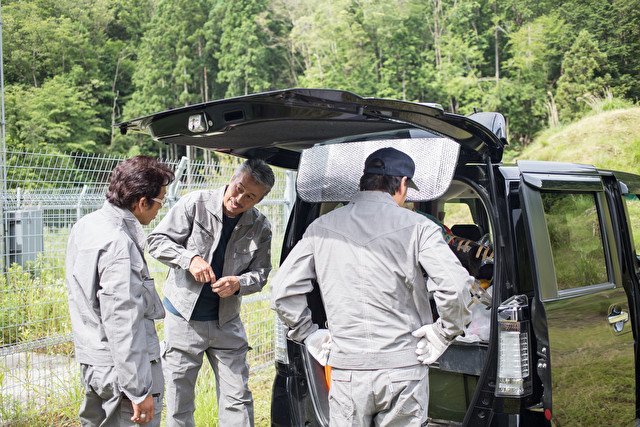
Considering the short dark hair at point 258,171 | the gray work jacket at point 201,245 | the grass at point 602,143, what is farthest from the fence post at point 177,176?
the grass at point 602,143

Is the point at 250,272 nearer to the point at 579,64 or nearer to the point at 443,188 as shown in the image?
the point at 443,188

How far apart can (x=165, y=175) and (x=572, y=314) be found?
2064 mm

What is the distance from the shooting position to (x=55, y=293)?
464cm

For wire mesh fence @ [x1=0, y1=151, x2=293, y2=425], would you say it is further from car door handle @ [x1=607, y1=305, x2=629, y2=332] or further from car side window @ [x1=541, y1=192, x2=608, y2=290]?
car door handle @ [x1=607, y1=305, x2=629, y2=332]

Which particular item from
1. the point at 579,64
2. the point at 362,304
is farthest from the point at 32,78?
the point at 362,304

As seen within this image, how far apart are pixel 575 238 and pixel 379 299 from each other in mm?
1293

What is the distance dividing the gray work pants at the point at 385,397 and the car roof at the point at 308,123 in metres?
1.01

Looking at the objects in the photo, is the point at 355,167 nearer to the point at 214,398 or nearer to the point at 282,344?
the point at 282,344

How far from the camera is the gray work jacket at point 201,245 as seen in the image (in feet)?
10.9

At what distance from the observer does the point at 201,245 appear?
3.42 meters

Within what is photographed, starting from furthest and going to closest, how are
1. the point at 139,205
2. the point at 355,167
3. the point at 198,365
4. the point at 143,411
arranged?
the point at 198,365, the point at 355,167, the point at 139,205, the point at 143,411

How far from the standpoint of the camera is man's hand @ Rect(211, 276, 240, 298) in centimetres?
320

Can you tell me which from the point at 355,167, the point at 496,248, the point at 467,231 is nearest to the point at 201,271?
the point at 355,167

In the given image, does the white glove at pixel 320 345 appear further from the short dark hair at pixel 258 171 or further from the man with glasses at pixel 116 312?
the short dark hair at pixel 258 171
